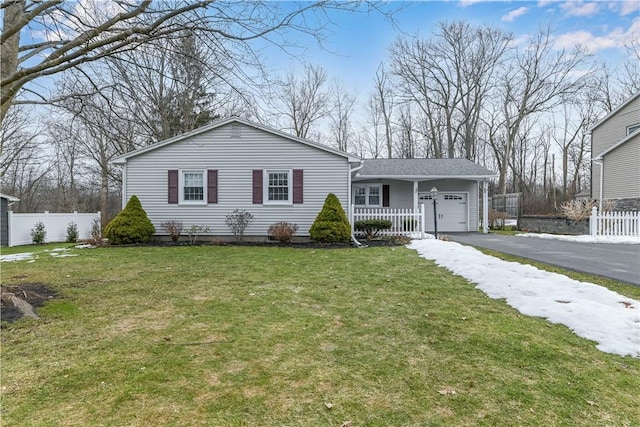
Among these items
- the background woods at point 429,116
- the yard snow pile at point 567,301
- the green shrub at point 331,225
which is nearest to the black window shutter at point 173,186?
the background woods at point 429,116

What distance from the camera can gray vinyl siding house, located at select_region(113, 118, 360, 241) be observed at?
12.8m

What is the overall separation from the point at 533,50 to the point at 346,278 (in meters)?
27.8

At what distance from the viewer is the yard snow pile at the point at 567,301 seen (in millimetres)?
3602

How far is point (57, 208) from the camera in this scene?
987 inches

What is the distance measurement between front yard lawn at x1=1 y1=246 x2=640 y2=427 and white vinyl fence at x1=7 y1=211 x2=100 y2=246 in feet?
41.5

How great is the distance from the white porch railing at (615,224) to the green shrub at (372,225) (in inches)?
306

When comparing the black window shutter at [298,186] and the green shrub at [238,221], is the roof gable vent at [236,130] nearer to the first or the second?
the black window shutter at [298,186]

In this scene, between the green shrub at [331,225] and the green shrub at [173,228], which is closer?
the green shrub at [331,225]

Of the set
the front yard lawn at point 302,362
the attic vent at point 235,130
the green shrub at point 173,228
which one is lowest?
the front yard lawn at point 302,362

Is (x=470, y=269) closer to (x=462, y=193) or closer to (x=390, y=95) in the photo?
(x=462, y=193)

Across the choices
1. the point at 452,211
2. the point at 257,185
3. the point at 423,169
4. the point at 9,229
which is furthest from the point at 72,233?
the point at 452,211

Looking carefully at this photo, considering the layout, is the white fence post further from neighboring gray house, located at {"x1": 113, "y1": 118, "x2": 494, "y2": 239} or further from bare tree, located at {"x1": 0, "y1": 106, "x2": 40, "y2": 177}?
bare tree, located at {"x1": 0, "y1": 106, "x2": 40, "y2": 177}

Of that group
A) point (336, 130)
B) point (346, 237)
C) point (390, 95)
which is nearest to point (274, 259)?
point (346, 237)

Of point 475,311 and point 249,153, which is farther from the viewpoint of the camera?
point 249,153
